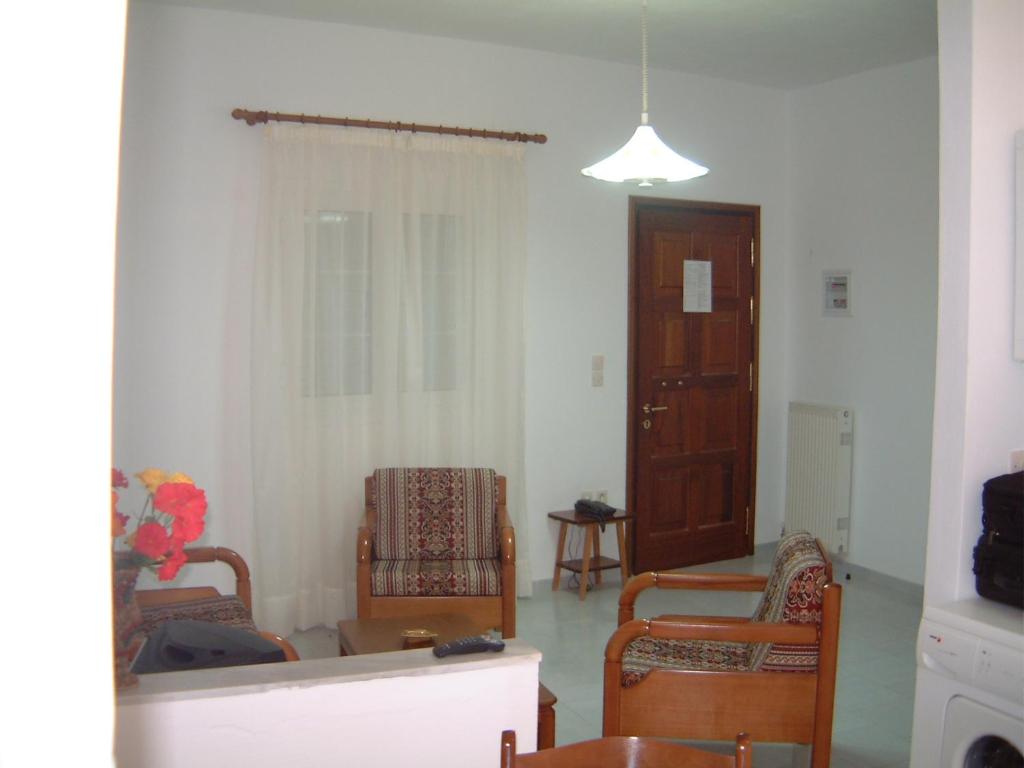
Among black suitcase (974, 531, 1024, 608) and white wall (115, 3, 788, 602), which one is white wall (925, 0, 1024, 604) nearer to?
black suitcase (974, 531, 1024, 608)

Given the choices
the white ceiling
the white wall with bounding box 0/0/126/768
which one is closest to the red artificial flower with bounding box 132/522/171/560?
the white wall with bounding box 0/0/126/768

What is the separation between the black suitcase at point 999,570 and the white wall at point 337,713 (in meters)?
1.48

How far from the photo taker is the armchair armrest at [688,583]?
3312 mm

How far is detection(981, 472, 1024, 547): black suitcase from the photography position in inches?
104

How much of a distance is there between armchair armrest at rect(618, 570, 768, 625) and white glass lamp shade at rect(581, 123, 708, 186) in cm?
136

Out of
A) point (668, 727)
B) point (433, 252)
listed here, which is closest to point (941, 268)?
point (668, 727)

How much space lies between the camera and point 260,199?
14.6ft

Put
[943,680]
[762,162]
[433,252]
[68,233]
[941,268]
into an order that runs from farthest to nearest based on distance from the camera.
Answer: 1. [762,162]
2. [433,252]
3. [941,268]
4. [943,680]
5. [68,233]

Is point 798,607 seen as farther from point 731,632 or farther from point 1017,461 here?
point 1017,461

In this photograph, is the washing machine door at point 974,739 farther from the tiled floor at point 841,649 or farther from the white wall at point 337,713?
the white wall at point 337,713

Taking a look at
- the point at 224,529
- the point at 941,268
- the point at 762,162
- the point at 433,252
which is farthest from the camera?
the point at 762,162

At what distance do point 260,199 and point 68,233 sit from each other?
147 inches

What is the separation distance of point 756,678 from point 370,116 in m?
3.21

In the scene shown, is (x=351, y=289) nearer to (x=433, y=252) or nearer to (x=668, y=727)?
(x=433, y=252)
